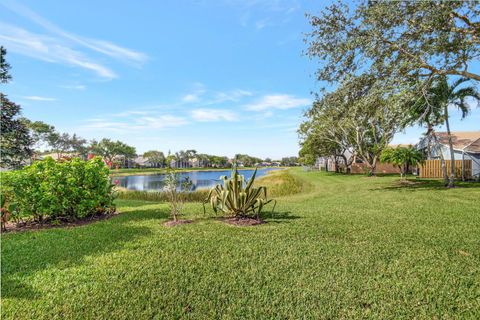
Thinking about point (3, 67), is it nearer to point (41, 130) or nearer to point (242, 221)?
point (242, 221)

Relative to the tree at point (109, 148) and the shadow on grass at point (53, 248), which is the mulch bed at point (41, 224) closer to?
the shadow on grass at point (53, 248)

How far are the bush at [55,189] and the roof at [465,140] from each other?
2589 cm

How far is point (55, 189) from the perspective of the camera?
5.91 meters

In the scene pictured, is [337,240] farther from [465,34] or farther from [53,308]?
[465,34]

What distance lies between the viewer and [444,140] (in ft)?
74.7

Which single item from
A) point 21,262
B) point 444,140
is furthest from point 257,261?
point 444,140

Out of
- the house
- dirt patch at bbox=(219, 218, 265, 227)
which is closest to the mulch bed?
dirt patch at bbox=(219, 218, 265, 227)

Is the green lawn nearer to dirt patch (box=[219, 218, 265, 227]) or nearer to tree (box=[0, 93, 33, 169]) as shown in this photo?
dirt patch (box=[219, 218, 265, 227])

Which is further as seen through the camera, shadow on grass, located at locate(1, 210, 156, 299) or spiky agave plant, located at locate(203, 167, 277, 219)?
spiky agave plant, located at locate(203, 167, 277, 219)

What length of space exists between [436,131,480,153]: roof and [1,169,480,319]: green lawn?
20.2 meters

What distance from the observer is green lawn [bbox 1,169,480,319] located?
2734mm

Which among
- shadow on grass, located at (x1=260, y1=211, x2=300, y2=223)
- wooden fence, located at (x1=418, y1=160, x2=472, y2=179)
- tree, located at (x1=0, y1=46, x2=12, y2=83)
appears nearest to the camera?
shadow on grass, located at (x1=260, y1=211, x2=300, y2=223)

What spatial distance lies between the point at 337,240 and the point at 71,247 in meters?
4.86

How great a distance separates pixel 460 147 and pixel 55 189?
27.2 m
